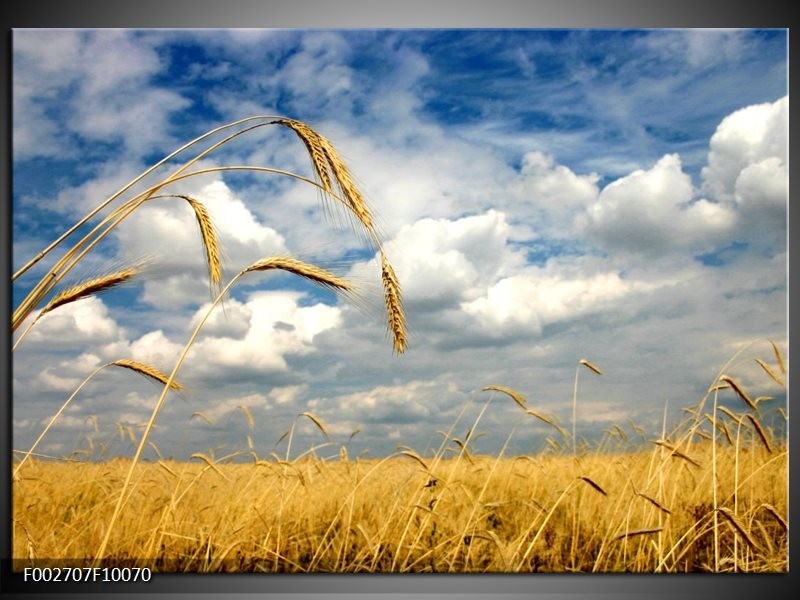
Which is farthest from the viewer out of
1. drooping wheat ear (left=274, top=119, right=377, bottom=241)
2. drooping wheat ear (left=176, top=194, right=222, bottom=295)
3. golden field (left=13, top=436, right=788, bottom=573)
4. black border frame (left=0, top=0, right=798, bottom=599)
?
black border frame (left=0, top=0, right=798, bottom=599)

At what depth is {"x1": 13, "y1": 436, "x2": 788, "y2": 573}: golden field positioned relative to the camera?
314 cm

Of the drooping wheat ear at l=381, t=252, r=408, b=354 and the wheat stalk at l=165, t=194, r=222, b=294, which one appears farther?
the wheat stalk at l=165, t=194, r=222, b=294

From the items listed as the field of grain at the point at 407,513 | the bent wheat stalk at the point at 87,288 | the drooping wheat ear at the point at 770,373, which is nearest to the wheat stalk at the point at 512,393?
the field of grain at the point at 407,513

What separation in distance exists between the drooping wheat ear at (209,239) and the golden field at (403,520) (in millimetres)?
851

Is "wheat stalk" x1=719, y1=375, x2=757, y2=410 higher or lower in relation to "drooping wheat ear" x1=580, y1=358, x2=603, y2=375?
lower

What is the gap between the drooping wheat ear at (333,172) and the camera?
281 centimetres

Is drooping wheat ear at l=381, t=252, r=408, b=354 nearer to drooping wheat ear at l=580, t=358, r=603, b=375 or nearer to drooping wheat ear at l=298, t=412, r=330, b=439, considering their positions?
drooping wheat ear at l=298, t=412, r=330, b=439

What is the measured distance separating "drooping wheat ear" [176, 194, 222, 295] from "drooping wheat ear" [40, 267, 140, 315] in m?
0.32

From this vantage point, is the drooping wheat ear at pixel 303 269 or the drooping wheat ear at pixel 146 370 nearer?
the drooping wheat ear at pixel 303 269

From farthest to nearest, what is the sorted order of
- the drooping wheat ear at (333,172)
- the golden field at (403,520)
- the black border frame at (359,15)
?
1. the black border frame at (359,15)
2. the golden field at (403,520)
3. the drooping wheat ear at (333,172)

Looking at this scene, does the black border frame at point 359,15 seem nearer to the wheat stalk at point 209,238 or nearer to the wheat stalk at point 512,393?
the wheat stalk at point 209,238

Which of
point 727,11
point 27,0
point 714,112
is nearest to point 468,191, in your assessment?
point 714,112

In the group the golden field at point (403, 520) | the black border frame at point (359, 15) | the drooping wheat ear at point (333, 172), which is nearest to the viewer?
the drooping wheat ear at point (333, 172)

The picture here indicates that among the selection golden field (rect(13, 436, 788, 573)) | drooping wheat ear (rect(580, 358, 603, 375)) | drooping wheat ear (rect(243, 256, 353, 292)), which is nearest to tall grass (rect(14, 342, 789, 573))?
golden field (rect(13, 436, 788, 573))
